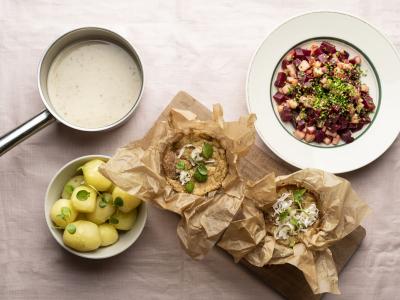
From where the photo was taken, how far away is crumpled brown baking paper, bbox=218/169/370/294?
5.51 ft

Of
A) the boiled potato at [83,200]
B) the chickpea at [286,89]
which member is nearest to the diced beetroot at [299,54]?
the chickpea at [286,89]

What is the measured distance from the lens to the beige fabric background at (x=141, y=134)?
1874 millimetres

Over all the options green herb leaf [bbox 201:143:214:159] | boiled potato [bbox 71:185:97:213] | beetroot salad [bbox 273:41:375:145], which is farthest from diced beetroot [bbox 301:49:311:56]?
boiled potato [bbox 71:185:97:213]

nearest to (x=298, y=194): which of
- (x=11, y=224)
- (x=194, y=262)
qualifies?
(x=194, y=262)

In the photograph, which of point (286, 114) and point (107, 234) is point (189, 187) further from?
point (286, 114)

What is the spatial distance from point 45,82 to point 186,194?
22.5 inches

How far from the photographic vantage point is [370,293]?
1.89m

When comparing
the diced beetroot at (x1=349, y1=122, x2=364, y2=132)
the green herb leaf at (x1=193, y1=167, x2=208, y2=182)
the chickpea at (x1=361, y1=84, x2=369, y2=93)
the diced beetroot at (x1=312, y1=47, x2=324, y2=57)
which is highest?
the diced beetroot at (x1=312, y1=47, x2=324, y2=57)

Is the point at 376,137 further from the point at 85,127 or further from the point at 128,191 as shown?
the point at 85,127

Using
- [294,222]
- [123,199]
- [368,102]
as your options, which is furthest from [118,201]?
[368,102]

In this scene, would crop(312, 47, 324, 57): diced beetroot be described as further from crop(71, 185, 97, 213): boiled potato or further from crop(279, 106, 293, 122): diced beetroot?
crop(71, 185, 97, 213): boiled potato

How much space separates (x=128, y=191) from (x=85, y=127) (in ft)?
0.98

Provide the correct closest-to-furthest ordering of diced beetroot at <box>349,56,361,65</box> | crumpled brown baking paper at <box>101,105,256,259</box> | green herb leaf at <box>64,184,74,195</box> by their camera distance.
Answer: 1. crumpled brown baking paper at <box>101,105,256,259</box>
2. green herb leaf at <box>64,184,74,195</box>
3. diced beetroot at <box>349,56,361,65</box>

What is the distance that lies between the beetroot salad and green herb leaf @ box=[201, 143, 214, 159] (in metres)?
0.28
